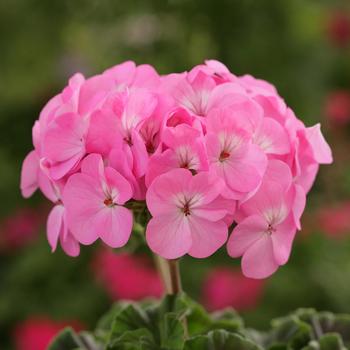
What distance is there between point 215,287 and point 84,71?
1097 mm

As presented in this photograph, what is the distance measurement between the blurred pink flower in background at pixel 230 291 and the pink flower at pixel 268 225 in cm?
111

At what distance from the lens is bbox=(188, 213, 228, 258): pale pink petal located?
547 millimetres

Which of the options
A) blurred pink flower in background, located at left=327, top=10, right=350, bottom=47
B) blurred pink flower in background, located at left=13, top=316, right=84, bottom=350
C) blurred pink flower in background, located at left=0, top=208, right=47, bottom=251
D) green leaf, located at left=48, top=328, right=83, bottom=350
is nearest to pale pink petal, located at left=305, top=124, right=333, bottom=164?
green leaf, located at left=48, top=328, right=83, bottom=350

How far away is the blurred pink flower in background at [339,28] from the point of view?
2.40 metres

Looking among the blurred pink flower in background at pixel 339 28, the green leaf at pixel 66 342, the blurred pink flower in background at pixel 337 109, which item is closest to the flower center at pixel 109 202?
the green leaf at pixel 66 342

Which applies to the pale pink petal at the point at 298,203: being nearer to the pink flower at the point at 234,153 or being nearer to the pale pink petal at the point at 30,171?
the pink flower at the point at 234,153

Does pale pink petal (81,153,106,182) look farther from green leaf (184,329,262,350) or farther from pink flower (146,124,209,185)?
green leaf (184,329,262,350)

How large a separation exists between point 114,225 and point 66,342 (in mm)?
212

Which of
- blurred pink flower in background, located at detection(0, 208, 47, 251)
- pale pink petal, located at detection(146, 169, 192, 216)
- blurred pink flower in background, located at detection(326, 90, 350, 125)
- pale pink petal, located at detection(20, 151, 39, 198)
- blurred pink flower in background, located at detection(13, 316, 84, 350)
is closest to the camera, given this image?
pale pink petal, located at detection(146, 169, 192, 216)

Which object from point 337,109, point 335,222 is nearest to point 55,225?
point 335,222

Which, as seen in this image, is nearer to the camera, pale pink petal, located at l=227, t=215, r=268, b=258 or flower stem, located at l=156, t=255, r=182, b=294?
pale pink petal, located at l=227, t=215, r=268, b=258

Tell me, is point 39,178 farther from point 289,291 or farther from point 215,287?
point 289,291

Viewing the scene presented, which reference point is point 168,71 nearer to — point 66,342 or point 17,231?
point 17,231

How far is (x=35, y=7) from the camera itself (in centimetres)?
228
